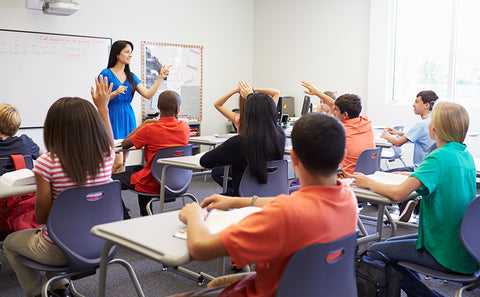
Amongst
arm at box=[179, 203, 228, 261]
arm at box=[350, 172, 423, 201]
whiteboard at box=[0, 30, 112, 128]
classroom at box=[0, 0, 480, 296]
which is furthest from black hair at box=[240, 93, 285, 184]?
whiteboard at box=[0, 30, 112, 128]

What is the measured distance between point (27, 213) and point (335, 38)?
18.3 ft

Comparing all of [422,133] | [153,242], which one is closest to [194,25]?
[422,133]

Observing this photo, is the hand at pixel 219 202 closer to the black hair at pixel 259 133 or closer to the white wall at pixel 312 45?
the black hair at pixel 259 133

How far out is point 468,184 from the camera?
6.78 ft

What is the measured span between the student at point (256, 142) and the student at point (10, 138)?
114 centimetres

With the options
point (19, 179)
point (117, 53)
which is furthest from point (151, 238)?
point (117, 53)

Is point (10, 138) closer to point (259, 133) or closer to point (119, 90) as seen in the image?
point (259, 133)

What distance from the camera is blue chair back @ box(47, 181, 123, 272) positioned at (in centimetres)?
194

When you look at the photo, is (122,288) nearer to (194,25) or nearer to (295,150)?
(295,150)

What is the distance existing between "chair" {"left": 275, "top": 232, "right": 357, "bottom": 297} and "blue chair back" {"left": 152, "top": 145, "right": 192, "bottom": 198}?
7.06ft

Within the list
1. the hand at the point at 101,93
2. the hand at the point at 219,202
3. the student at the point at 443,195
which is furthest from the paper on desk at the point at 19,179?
→ the student at the point at 443,195

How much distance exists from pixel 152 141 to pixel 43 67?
118 inches

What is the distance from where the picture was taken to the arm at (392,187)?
6.68ft

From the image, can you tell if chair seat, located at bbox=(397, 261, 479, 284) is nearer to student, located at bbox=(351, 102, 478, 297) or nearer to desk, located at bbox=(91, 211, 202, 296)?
student, located at bbox=(351, 102, 478, 297)
